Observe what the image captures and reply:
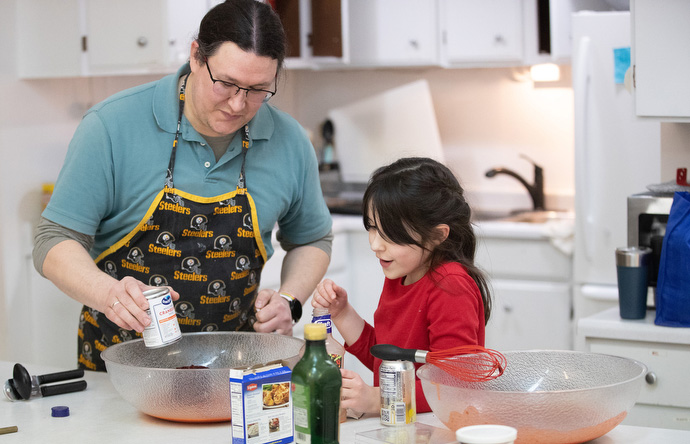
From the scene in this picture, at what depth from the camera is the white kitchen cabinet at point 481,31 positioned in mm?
3660

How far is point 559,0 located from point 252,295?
2.07 meters

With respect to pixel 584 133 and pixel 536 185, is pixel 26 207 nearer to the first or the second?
pixel 584 133

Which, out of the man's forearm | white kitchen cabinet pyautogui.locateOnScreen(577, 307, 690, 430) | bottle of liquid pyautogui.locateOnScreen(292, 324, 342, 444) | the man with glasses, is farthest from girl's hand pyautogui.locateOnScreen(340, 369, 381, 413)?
white kitchen cabinet pyautogui.locateOnScreen(577, 307, 690, 430)

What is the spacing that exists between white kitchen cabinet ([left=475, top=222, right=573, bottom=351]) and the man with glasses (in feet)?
5.27

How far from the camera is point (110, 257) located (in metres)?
1.84

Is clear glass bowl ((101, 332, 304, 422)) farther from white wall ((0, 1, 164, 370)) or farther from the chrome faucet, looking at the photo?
the chrome faucet

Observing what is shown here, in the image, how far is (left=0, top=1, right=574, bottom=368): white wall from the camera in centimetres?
299

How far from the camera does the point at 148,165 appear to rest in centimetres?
178

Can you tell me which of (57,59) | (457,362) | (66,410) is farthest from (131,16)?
(457,362)

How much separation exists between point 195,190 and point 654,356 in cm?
144

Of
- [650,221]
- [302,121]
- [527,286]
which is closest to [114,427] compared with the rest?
[650,221]

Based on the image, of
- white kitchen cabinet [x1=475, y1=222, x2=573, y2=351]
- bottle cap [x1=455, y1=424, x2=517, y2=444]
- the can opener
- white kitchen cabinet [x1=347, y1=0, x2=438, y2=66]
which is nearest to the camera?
bottle cap [x1=455, y1=424, x2=517, y2=444]

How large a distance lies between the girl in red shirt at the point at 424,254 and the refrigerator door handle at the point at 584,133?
5.47ft

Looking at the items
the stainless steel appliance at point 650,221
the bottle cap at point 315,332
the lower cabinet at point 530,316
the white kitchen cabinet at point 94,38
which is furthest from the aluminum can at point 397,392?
the lower cabinet at point 530,316
